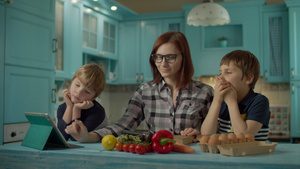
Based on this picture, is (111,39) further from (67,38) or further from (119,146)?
(119,146)

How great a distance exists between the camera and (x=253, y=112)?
56.6 inches

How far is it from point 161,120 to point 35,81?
154cm

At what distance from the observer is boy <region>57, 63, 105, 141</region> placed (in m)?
1.63

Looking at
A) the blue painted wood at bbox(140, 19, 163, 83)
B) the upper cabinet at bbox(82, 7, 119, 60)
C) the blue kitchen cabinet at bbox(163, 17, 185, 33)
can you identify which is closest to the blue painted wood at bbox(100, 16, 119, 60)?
the upper cabinet at bbox(82, 7, 119, 60)

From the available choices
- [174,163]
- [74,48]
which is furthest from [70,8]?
[174,163]

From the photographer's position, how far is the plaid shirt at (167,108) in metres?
1.77

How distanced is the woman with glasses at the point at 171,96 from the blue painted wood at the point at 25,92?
1.26 m

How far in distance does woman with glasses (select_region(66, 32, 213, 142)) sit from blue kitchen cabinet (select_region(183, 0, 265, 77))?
2.85 meters

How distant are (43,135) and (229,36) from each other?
4063 millimetres

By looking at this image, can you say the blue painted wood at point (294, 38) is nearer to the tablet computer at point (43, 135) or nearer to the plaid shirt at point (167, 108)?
the plaid shirt at point (167, 108)

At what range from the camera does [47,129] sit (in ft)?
3.99

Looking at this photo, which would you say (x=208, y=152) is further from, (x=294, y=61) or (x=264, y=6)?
(x=264, y=6)

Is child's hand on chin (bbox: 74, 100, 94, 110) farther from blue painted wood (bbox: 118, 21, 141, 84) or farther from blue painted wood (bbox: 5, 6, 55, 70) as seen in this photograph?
blue painted wood (bbox: 118, 21, 141, 84)

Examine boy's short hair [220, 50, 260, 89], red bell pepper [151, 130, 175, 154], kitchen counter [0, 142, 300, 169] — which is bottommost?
kitchen counter [0, 142, 300, 169]
